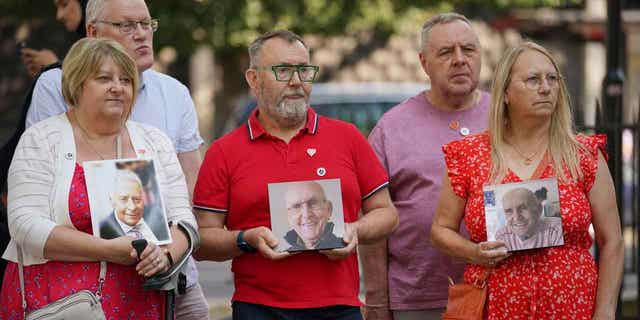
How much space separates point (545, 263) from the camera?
4605 mm

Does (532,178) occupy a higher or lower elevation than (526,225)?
higher

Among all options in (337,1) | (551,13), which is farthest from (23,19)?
(551,13)

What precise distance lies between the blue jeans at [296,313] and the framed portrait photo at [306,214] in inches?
12.0

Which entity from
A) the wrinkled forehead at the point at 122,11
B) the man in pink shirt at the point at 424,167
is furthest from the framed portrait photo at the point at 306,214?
the wrinkled forehead at the point at 122,11

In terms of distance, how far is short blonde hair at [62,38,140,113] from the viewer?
14.4 feet

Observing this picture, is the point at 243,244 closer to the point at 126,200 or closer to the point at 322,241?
the point at 322,241

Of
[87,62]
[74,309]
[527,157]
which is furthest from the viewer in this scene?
[527,157]

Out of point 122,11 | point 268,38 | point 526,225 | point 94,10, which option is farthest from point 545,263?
point 94,10

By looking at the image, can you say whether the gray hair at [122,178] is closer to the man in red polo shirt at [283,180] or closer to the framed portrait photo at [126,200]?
the framed portrait photo at [126,200]

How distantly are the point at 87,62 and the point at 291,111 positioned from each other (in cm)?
87

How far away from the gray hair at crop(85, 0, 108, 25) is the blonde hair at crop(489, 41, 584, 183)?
1732 mm

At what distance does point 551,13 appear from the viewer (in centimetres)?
2864

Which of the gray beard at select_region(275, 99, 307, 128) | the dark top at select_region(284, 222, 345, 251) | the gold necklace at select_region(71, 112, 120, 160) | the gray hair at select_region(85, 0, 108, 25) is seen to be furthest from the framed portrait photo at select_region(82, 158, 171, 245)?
the gray hair at select_region(85, 0, 108, 25)

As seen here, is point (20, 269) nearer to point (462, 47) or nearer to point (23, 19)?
point (462, 47)
